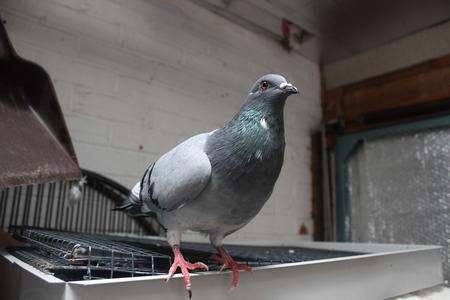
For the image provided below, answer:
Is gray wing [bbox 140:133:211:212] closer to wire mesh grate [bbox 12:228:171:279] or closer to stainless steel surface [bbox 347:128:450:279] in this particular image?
wire mesh grate [bbox 12:228:171:279]

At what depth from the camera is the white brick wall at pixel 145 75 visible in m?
1.59

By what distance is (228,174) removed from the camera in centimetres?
77

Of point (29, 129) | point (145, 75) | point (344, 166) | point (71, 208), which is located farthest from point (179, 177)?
point (344, 166)

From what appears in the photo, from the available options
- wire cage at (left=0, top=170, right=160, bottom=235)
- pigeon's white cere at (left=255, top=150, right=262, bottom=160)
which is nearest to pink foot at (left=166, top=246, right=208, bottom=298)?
pigeon's white cere at (left=255, top=150, right=262, bottom=160)

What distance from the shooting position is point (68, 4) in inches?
65.9

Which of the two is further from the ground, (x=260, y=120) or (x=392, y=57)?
(x=392, y=57)

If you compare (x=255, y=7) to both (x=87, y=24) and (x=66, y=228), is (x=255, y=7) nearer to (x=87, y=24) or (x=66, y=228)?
(x=87, y=24)

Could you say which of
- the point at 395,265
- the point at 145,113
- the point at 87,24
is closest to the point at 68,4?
the point at 87,24

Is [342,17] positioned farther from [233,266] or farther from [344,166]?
[233,266]

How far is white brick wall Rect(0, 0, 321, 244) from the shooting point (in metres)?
1.59

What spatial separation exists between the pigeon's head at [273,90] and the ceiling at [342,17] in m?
1.49

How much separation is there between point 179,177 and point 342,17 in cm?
190

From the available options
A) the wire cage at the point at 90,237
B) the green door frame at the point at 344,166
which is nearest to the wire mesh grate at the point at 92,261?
the wire cage at the point at 90,237

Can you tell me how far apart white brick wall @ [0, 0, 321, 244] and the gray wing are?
0.81 meters
